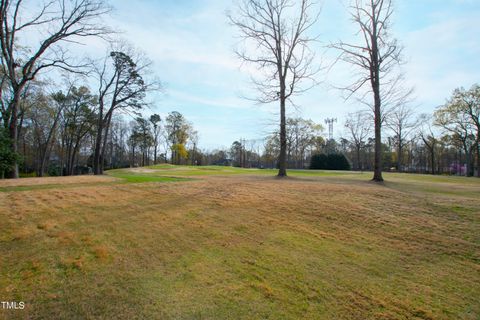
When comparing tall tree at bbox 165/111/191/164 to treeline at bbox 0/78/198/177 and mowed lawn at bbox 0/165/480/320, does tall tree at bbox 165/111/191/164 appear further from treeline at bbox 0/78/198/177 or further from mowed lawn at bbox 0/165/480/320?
mowed lawn at bbox 0/165/480/320

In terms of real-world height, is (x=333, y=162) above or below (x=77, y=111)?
below

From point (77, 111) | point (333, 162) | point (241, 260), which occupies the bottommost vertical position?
point (241, 260)

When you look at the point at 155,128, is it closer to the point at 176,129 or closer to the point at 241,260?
the point at 176,129

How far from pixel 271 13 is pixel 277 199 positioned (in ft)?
48.1

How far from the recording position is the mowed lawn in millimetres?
2684

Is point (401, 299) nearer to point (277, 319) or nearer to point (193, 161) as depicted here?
point (277, 319)

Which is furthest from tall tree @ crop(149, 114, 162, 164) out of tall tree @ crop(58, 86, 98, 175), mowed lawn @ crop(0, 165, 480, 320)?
mowed lawn @ crop(0, 165, 480, 320)

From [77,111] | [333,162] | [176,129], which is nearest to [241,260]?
[333,162]

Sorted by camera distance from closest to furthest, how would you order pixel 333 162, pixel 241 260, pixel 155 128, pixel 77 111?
pixel 241 260
pixel 77 111
pixel 333 162
pixel 155 128

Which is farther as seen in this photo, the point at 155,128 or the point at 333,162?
the point at 155,128

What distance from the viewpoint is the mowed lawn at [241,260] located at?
8.80ft

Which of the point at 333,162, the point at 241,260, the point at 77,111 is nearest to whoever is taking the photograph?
the point at 241,260

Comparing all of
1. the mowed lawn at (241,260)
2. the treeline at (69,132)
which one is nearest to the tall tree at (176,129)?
the treeline at (69,132)

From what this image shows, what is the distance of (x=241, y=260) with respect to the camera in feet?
12.3
